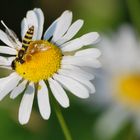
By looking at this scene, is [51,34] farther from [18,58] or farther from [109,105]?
[109,105]

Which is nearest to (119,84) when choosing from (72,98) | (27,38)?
(72,98)

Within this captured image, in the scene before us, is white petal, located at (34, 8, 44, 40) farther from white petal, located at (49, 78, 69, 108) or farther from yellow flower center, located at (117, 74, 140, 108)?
yellow flower center, located at (117, 74, 140, 108)

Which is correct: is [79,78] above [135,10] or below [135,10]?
below

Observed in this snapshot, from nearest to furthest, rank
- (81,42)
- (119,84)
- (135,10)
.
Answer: (81,42), (135,10), (119,84)

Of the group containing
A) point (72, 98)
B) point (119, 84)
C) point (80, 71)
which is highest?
point (80, 71)

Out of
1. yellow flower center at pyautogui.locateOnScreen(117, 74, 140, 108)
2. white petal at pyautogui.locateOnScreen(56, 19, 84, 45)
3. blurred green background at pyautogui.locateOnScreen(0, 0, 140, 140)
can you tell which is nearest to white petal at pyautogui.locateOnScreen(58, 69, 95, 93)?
white petal at pyautogui.locateOnScreen(56, 19, 84, 45)

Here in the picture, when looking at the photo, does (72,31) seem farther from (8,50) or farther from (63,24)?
(8,50)

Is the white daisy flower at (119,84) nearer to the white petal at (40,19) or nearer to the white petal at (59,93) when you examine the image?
the white petal at (40,19)
